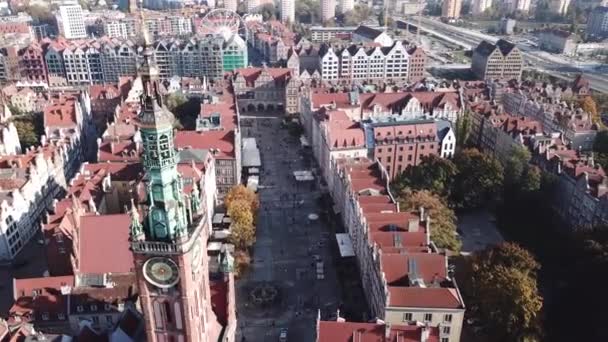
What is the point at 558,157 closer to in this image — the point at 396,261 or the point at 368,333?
the point at 396,261

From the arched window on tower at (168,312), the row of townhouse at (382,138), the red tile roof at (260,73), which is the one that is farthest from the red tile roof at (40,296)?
the red tile roof at (260,73)

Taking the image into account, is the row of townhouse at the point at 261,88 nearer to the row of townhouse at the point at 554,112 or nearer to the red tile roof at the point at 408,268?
the row of townhouse at the point at 554,112

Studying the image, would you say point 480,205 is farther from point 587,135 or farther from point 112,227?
point 112,227

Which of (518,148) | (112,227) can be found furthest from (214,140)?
(518,148)

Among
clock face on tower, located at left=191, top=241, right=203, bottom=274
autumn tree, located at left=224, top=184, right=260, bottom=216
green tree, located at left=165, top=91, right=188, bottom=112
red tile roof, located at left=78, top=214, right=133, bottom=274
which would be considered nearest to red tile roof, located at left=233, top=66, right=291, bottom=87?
green tree, located at left=165, top=91, right=188, bottom=112

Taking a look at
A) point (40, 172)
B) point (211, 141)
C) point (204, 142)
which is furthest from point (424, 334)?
point (40, 172)

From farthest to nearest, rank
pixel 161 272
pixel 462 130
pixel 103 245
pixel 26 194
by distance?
1. pixel 462 130
2. pixel 26 194
3. pixel 103 245
4. pixel 161 272
